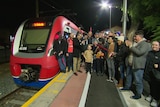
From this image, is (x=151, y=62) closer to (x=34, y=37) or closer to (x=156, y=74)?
(x=156, y=74)

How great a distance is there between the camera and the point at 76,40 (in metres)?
7.51

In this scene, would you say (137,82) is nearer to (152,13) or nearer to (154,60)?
(154,60)

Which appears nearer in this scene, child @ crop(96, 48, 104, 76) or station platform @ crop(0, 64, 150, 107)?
station platform @ crop(0, 64, 150, 107)

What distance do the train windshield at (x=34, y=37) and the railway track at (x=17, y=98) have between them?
5.38 feet

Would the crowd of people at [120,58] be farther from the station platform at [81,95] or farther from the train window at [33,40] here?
the train window at [33,40]

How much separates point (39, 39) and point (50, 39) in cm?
63

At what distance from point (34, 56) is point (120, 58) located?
3.27 m

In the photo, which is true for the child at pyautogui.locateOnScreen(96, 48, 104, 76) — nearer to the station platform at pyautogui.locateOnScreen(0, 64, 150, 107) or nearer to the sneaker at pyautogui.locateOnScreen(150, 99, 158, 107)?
the station platform at pyautogui.locateOnScreen(0, 64, 150, 107)

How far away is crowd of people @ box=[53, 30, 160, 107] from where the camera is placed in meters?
4.75

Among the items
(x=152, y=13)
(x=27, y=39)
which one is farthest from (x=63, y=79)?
(x=152, y=13)

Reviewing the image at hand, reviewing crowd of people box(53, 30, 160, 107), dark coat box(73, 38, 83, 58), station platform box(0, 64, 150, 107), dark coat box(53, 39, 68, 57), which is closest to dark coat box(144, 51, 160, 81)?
crowd of people box(53, 30, 160, 107)

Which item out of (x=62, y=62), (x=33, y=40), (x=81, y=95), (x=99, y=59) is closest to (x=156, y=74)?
(x=81, y=95)

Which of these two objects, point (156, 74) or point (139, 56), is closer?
point (156, 74)

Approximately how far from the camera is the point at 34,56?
7.07 m
